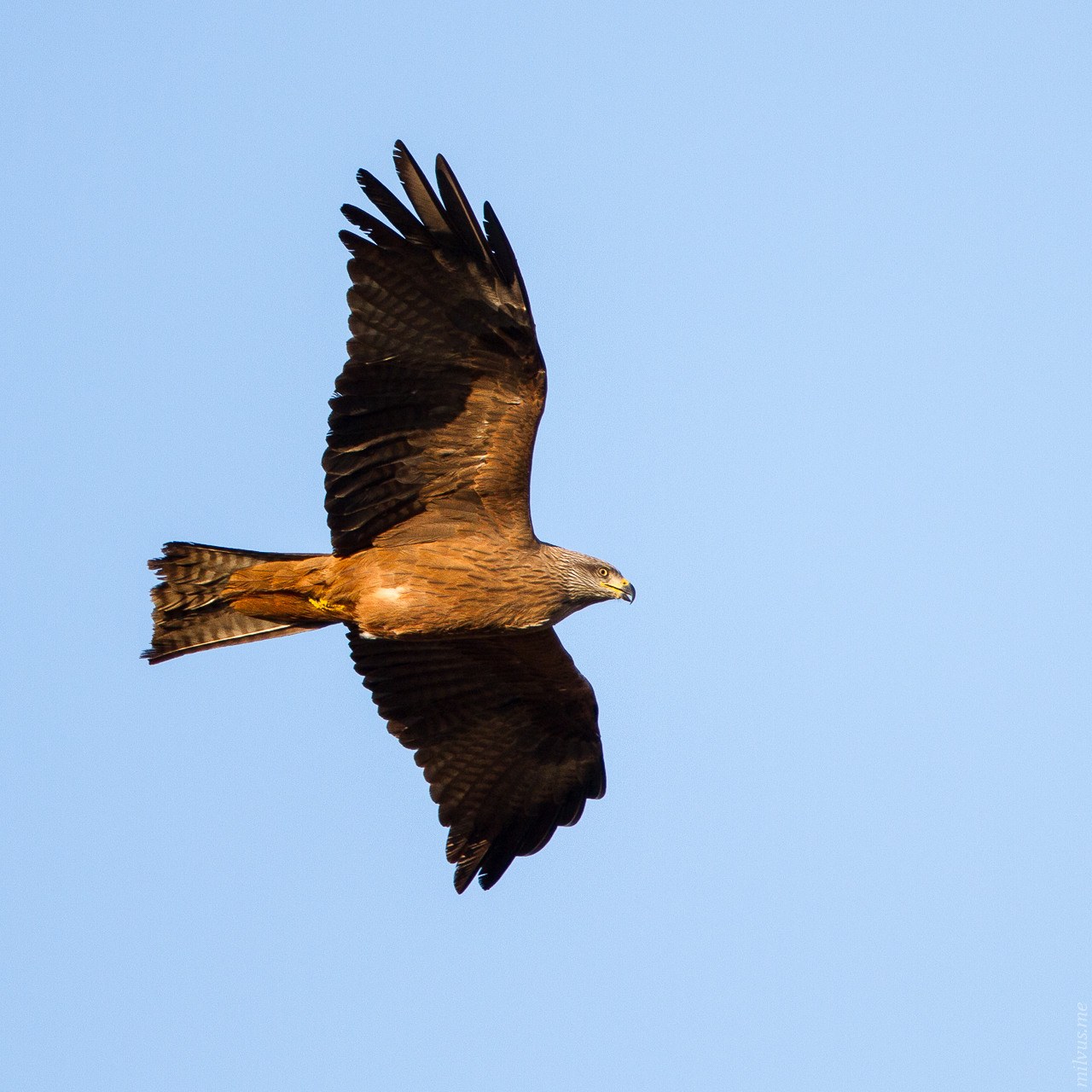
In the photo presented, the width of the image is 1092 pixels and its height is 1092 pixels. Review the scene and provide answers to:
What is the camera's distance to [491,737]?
37.2 ft

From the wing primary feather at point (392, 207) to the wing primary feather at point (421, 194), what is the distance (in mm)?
64

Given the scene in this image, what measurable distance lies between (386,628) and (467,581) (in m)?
0.65

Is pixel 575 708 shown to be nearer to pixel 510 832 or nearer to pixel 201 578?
pixel 510 832

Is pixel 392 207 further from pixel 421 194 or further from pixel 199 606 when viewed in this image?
pixel 199 606

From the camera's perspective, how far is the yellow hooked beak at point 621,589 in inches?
392

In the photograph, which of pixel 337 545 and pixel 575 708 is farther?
pixel 575 708

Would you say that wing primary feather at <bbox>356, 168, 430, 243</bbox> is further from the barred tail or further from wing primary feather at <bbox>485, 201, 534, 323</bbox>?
the barred tail

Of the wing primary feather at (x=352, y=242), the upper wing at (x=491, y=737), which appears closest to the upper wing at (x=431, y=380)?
the wing primary feather at (x=352, y=242)

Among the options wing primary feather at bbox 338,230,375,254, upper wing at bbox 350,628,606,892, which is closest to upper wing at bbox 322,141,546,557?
wing primary feather at bbox 338,230,375,254

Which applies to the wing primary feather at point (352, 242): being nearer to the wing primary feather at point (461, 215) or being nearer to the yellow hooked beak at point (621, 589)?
the wing primary feather at point (461, 215)

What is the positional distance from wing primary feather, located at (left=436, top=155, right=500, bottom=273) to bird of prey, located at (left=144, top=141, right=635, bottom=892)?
0.4 inches

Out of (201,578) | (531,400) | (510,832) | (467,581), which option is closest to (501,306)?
(531,400)

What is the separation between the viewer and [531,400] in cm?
925

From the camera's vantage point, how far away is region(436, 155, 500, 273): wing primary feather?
8703mm
